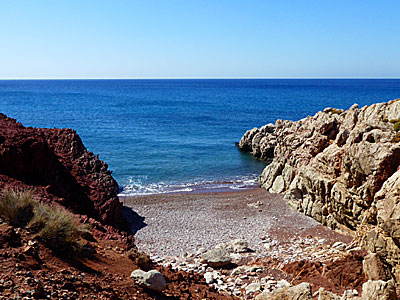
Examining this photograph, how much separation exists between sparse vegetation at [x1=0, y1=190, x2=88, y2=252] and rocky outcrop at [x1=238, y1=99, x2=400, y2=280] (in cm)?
1350

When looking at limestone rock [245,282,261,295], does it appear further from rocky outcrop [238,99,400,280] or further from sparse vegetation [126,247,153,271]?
rocky outcrop [238,99,400,280]

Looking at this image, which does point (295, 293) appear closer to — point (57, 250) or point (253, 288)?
point (253, 288)

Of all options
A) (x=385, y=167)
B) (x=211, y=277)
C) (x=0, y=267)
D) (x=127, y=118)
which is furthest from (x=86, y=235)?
(x=127, y=118)

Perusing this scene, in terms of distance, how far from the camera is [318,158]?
1065 inches

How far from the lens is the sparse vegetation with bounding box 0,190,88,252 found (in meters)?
10.6

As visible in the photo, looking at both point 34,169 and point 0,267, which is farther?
point 34,169

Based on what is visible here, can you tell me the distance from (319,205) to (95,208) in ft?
51.3

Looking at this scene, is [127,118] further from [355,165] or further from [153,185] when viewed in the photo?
[355,165]

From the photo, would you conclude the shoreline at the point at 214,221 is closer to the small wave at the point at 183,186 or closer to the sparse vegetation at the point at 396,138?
the small wave at the point at 183,186

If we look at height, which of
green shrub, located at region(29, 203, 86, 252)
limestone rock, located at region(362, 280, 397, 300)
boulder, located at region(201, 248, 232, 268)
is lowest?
boulder, located at region(201, 248, 232, 268)

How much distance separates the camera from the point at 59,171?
20.8 metres

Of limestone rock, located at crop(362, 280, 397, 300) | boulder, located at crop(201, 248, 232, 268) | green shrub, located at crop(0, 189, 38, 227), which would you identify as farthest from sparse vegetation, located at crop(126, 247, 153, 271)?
limestone rock, located at crop(362, 280, 397, 300)

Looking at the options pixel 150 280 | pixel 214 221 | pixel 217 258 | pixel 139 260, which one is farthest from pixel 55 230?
pixel 214 221

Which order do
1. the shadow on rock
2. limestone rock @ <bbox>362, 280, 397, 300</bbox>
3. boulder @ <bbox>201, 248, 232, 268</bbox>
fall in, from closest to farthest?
limestone rock @ <bbox>362, 280, 397, 300</bbox>
boulder @ <bbox>201, 248, 232, 268</bbox>
the shadow on rock
